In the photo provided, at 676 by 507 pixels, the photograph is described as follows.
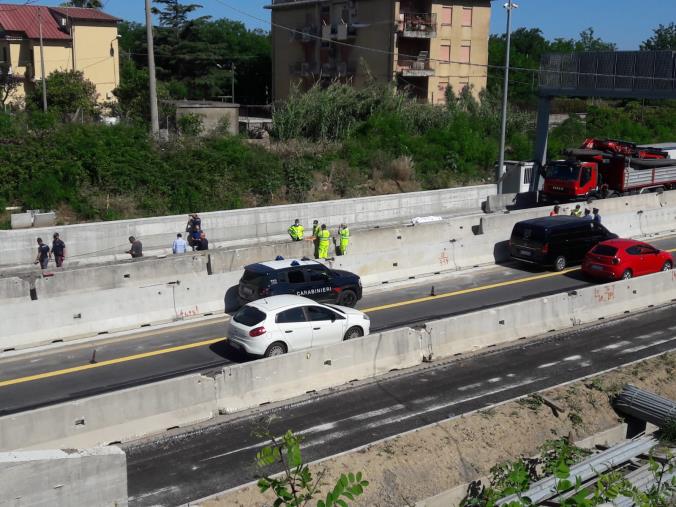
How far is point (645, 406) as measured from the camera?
14977 mm

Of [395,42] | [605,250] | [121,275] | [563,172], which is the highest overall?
[395,42]

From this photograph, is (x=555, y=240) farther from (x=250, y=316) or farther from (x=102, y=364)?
(x=102, y=364)

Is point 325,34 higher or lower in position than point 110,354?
higher

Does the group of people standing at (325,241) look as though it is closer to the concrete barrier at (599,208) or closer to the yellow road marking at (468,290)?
the yellow road marking at (468,290)

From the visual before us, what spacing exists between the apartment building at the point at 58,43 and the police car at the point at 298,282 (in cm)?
3688

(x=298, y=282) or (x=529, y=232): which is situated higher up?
(x=529, y=232)

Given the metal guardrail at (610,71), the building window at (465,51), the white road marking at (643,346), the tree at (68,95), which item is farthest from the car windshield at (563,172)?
the tree at (68,95)

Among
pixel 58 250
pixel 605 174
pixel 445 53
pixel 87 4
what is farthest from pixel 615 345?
pixel 87 4

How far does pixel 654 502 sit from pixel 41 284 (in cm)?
1620

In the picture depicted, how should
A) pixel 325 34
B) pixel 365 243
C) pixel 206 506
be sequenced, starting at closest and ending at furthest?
pixel 206 506
pixel 365 243
pixel 325 34

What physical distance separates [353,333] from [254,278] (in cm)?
348

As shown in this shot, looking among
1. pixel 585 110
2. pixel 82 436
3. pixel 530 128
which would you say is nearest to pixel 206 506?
pixel 82 436

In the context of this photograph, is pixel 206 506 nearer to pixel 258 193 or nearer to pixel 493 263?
pixel 493 263

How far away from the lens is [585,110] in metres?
67.6
